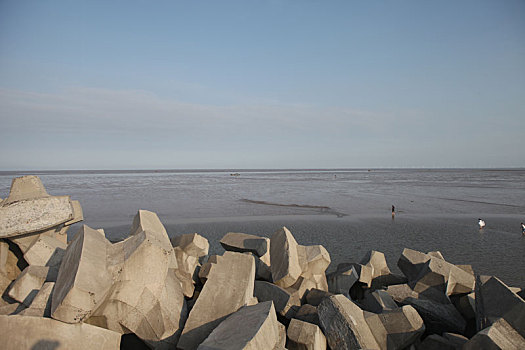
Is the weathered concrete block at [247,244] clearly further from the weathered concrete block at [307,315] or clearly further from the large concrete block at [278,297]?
the weathered concrete block at [307,315]

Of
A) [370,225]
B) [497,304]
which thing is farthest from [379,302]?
[370,225]

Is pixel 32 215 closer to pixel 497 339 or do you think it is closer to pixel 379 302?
pixel 379 302

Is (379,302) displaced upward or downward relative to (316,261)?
downward

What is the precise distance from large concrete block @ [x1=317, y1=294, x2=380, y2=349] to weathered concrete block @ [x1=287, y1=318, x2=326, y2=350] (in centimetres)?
13

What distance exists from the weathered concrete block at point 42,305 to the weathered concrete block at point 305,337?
2.52m

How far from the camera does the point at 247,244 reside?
6.13 m

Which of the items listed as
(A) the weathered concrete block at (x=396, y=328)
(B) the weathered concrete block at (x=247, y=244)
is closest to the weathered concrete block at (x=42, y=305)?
(B) the weathered concrete block at (x=247, y=244)

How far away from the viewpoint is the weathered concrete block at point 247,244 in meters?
5.78

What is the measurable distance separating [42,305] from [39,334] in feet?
1.50

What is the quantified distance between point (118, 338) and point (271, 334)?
1.63m

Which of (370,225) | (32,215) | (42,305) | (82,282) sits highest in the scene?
(32,215)

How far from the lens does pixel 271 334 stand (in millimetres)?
3041

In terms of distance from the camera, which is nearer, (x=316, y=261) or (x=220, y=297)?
(x=220, y=297)

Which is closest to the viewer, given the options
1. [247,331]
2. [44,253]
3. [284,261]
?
[247,331]
